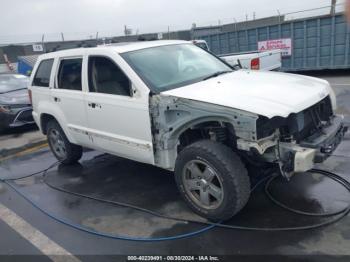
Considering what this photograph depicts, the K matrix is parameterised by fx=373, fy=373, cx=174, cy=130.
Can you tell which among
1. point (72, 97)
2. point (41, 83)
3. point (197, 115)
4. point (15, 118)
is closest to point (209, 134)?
point (197, 115)

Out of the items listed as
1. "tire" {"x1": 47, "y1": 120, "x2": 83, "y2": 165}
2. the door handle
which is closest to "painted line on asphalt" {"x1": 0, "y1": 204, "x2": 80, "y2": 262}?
"tire" {"x1": 47, "y1": 120, "x2": 83, "y2": 165}

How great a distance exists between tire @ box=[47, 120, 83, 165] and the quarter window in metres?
1.41

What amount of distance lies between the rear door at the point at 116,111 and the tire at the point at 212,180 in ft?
1.85

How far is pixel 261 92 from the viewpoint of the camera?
147 inches

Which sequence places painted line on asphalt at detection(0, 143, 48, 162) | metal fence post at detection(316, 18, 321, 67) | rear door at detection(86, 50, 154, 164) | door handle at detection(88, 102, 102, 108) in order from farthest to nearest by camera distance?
metal fence post at detection(316, 18, 321, 67), painted line on asphalt at detection(0, 143, 48, 162), door handle at detection(88, 102, 102, 108), rear door at detection(86, 50, 154, 164)

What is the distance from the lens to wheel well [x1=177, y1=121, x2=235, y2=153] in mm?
3830

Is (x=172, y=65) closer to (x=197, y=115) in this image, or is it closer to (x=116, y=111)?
(x=116, y=111)

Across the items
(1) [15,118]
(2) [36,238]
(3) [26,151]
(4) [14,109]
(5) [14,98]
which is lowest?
(3) [26,151]

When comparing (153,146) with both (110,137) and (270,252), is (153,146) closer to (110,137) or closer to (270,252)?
(110,137)

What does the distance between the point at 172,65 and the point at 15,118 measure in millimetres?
5856

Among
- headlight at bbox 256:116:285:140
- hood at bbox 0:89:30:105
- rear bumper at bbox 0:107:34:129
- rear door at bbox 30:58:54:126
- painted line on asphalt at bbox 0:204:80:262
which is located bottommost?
painted line on asphalt at bbox 0:204:80:262

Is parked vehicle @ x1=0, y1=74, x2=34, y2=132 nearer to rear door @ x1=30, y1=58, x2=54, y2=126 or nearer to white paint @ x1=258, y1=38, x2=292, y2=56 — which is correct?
rear door @ x1=30, y1=58, x2=54, y2=126

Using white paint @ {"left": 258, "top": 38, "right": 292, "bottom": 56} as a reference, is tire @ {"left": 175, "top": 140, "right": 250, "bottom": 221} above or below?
below

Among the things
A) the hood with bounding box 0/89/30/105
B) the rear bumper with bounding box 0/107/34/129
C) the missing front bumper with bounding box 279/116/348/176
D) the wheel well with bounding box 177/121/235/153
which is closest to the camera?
the missing front bumper with bounding box 279/116/348/176
